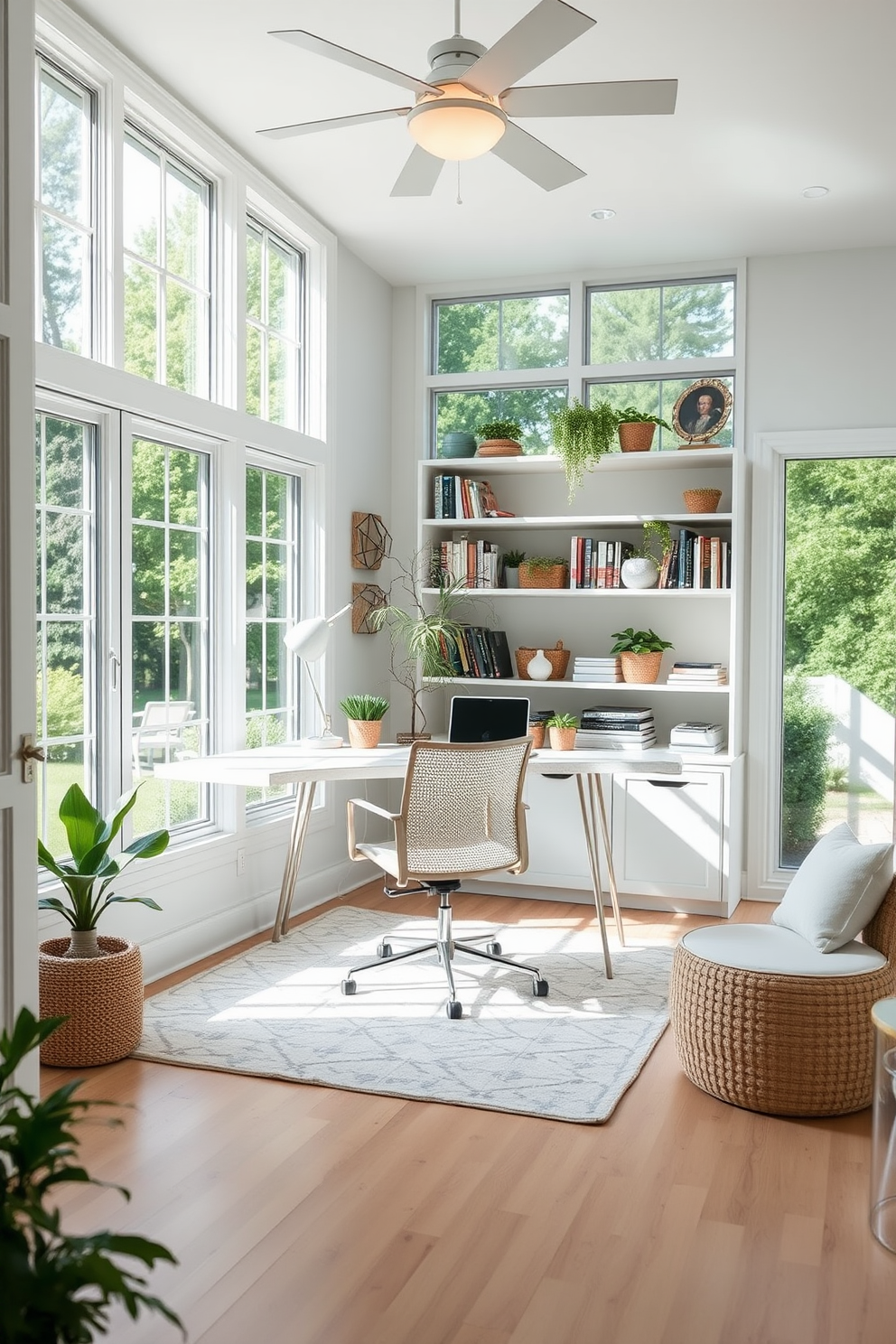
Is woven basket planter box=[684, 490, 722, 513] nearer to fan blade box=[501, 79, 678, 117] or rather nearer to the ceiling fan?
the ceiling fan

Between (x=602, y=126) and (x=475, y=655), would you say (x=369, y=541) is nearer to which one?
(x=475, y=655)

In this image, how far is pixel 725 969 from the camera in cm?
298

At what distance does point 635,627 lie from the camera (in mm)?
5703

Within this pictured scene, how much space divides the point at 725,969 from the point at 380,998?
1329 mm

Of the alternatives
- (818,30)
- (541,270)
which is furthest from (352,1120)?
(541,270)

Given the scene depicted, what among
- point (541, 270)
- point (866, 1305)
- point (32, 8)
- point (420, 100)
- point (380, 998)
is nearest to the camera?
point (866, 1305)

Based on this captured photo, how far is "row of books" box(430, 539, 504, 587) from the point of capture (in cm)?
568

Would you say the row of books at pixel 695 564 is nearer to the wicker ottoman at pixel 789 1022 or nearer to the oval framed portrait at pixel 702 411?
the oval framed portrait at pixel 702 411

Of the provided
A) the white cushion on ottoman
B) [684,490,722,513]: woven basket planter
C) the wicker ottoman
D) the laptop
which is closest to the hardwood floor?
the wicker ottoman

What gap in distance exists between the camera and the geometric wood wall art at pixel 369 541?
5.57m

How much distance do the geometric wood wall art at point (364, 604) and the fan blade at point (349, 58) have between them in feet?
9.78

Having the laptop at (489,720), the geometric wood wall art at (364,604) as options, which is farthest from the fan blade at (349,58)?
the geometric wood wall art at (364,604)

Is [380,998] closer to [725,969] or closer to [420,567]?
[725,969]

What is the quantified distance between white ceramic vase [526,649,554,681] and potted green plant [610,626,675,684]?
1.10ft
